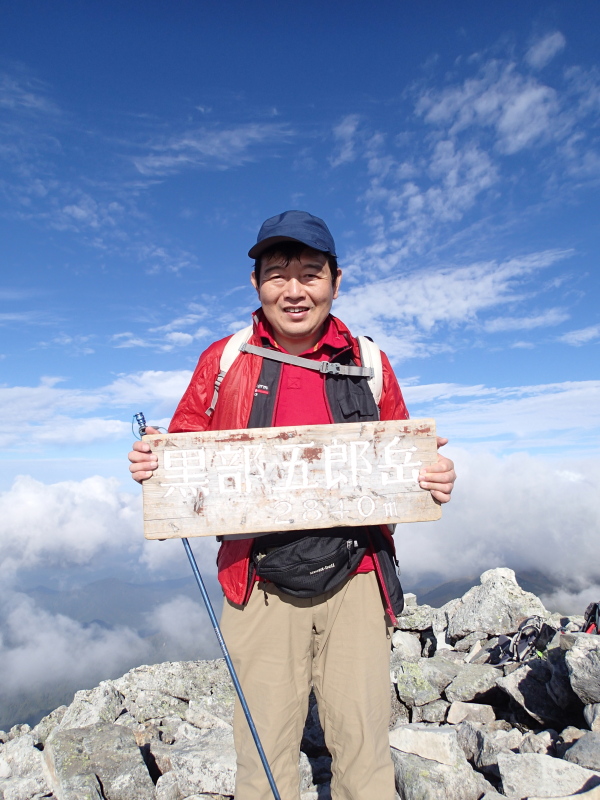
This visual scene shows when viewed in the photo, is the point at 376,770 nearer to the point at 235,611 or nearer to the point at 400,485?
the point at 235,611

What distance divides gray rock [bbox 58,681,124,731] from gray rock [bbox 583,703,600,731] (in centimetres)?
652

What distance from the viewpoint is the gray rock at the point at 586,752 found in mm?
4574

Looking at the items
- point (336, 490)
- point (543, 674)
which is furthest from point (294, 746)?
point (543, 674)

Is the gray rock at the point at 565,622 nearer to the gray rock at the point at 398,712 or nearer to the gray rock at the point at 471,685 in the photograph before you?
the gray rock at the point at 471,685

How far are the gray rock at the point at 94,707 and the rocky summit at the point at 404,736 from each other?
23mm

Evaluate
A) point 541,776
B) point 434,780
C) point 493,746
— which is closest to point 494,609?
point 493,746

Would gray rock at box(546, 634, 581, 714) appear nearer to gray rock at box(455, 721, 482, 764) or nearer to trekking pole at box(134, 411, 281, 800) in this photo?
gray rock at box(455, 721, 482, 764)

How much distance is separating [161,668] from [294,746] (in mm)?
6447

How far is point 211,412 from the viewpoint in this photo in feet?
11.7

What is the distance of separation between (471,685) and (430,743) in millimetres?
2371

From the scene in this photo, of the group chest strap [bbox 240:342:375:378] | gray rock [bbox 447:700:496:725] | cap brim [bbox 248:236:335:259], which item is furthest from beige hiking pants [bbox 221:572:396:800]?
gray rock [bbox 447:700:496:725]

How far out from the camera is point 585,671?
5.63 m

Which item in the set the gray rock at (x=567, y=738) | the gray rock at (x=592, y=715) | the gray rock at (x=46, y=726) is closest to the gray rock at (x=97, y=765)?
the gray rock at (x=46, y=726)

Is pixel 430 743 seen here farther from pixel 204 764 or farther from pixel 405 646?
pixel 405 646
